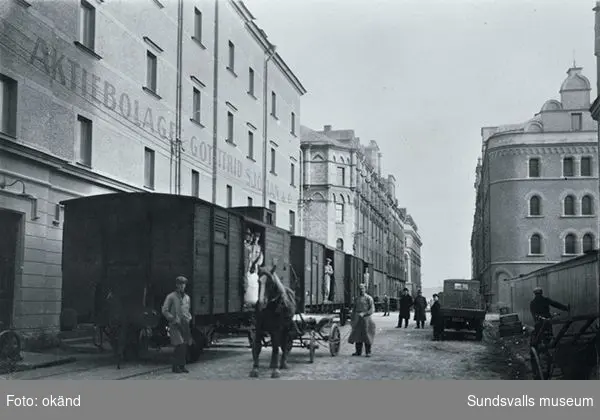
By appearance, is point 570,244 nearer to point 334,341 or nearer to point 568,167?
point 568,167

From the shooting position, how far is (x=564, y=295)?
14297 millimetres

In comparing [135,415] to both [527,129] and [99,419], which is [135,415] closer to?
[99,419]

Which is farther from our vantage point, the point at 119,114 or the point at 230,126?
the point at 230,126

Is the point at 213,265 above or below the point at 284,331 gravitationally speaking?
above

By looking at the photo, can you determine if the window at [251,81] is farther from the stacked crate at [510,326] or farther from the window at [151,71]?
the stacked crate at [510,326]

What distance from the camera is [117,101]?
20.0m

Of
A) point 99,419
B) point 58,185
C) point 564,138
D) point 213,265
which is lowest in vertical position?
point 99,419

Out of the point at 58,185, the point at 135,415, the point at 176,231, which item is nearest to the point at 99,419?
the point at 135,415

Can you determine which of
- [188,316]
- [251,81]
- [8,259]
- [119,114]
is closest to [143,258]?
[188,316]

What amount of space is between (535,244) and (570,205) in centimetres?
313

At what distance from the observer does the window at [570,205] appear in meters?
25.6

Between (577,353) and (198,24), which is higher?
(198,24)

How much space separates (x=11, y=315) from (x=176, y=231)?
454 cm

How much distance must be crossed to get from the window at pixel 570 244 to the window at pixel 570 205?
95 centimetres
